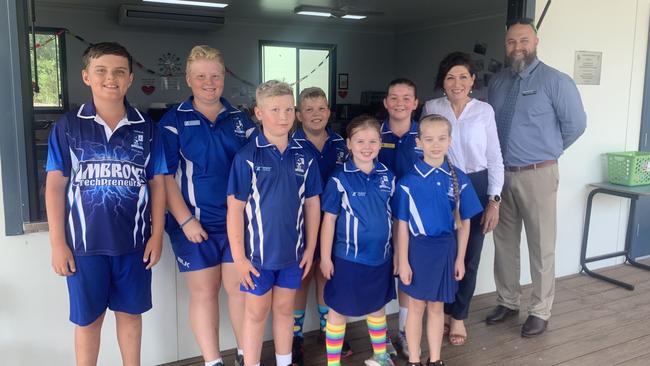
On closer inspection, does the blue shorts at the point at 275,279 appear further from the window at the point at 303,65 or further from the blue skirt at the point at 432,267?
the window at the point at 303,65

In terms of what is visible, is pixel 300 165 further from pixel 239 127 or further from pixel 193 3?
pixel 193 3

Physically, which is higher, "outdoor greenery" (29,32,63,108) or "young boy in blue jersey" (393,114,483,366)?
"outdoor greenery" (29,32,63,108)

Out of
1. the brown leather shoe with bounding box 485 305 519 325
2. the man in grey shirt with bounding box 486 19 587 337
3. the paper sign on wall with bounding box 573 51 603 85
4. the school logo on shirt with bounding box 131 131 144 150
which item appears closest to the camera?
the school logo on shirt with bounding box 131 131 144 150

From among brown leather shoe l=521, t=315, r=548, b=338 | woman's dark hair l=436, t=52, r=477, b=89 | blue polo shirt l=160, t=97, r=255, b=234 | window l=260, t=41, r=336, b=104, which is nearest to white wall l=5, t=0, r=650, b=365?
blue polo shirt l=160, t=97, r=255, b=234

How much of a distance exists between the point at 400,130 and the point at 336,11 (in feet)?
18.9

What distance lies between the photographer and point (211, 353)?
7.40 feet

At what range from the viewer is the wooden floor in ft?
8.61

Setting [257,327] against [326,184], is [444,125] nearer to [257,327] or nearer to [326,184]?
[326,184]

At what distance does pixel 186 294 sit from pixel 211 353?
1.27 ft

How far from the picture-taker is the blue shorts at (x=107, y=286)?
73.3 inches

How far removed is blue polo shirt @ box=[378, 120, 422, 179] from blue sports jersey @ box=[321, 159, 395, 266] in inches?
10.0

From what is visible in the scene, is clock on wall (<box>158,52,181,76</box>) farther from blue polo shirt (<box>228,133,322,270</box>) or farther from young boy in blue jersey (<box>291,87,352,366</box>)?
blue polo shirt (<box>228,133,322,270</box>)

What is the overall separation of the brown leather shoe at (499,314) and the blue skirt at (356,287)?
1.05m

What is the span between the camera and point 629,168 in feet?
12.3
